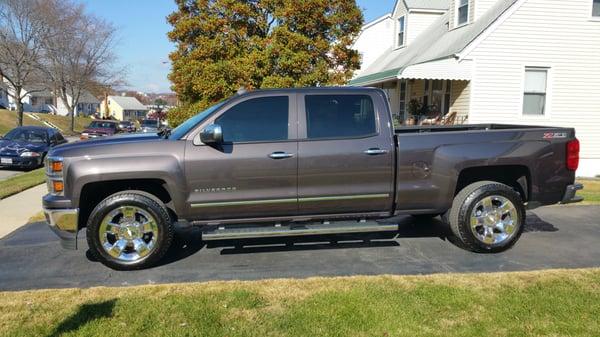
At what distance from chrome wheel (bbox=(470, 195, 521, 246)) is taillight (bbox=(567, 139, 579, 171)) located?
875 mm

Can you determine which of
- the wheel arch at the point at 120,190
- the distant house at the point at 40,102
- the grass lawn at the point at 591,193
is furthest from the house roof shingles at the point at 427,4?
the distant house at the point at 40,102

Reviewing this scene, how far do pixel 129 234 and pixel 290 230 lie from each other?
1707 millimetres

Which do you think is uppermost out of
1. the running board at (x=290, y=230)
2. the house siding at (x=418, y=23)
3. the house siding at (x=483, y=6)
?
the house siding at (x=418, y=23)

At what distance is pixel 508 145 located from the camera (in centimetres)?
557

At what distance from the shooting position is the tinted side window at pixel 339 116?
5.38m

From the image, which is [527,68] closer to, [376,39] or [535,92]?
[535,92]

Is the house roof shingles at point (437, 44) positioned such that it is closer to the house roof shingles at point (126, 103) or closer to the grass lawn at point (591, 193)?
the grass lawn at point (591, 193)

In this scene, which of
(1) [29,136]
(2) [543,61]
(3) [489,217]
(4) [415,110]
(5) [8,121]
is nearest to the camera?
(3) [489,217]

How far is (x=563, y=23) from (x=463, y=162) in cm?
1113

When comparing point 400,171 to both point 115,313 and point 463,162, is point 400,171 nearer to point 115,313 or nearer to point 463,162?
point 463,162

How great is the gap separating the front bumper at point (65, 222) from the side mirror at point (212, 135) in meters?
→ 1.53

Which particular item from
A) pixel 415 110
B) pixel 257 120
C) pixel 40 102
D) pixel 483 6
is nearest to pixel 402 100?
pixel 415 110

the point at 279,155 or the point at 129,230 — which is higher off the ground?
the point at 279,155

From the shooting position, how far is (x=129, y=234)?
16.8 feet
